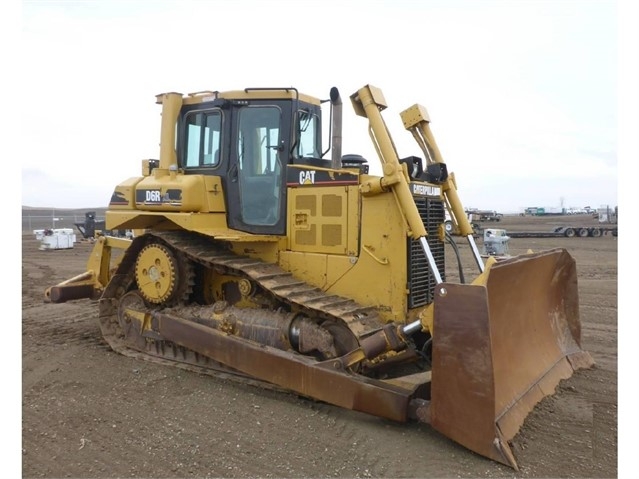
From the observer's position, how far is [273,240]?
20.7ft

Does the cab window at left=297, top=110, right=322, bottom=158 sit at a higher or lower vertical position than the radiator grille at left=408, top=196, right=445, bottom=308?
higher

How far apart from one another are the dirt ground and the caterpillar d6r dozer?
207mm

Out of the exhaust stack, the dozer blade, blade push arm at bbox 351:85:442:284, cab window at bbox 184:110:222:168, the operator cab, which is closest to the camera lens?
the dozer blade

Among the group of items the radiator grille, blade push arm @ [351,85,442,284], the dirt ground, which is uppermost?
blade push arm @ [351,85,442,284]

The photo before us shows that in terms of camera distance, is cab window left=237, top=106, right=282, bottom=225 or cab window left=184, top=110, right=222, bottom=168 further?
cab window left=184, top=110, right=222, bottom=168

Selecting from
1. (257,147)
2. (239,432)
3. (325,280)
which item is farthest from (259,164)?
(239,432)

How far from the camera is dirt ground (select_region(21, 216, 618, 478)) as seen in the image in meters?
4.04

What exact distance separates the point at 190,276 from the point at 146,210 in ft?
4.03

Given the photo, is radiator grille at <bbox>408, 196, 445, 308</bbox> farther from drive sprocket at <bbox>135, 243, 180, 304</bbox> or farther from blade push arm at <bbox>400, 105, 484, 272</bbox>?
drive sprocket at <bbox>135, 243, 180, 304</bbox>

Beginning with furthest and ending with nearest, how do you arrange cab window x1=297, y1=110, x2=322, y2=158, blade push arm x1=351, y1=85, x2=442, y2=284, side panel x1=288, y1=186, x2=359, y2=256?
cab window x1=297, y1=110, x2=322, y2=158 → side panel x1=288, y1=186, x2=359, y2=256 → blade push arm x1=351, y1=85, x2=442, y2=284

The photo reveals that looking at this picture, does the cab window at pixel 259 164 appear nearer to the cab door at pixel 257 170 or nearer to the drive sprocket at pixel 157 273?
the cab door at pixel 257 170

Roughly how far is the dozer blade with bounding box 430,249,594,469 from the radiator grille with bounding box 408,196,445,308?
3.03 feet

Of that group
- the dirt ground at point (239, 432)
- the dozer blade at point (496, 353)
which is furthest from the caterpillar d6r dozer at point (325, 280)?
the dirt ground at point (239, 432)

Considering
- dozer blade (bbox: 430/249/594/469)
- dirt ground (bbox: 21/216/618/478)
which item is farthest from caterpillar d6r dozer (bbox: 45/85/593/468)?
dirt ground (bbox: 21/216/618/478)
